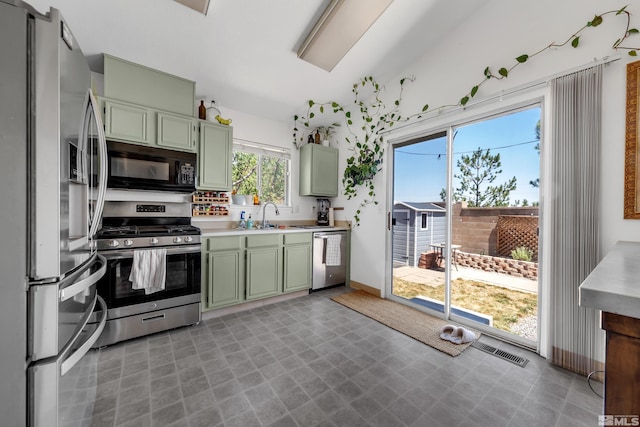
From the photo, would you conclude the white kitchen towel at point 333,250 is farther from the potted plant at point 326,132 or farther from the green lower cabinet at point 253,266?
the potted plant at point 326,132

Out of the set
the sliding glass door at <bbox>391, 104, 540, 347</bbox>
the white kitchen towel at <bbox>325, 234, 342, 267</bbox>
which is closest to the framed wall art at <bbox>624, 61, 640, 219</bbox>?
the sliding glass door at <bbox>391, 104, 540, 347</bbox>

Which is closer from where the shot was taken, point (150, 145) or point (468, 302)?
point (150, 145)

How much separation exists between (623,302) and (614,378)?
18 cm

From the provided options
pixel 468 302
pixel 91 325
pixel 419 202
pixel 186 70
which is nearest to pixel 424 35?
pixel 419 202

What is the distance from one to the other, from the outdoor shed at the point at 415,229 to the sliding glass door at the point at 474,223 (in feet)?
0.04

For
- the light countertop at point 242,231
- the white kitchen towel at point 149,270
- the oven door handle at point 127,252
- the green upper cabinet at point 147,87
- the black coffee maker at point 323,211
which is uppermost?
the green upper cabinet at point 147,87

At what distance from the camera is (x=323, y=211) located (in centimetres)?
413

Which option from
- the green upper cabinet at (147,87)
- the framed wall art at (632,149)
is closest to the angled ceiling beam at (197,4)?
the green upper cabinet at (147,87)

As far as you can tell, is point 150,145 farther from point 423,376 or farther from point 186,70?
point 423,376

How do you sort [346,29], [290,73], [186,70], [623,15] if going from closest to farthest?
[623,15] < [346,29] < [186,70] < [290,73]

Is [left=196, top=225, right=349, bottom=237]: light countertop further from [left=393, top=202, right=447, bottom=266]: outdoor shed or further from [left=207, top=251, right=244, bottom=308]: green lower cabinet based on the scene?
[left=393, top=202, right=447, bottom=266]: outdoor shed

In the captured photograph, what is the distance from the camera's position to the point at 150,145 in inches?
99.1

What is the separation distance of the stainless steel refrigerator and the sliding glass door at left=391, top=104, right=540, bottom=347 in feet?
9.85

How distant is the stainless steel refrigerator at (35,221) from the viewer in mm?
803
